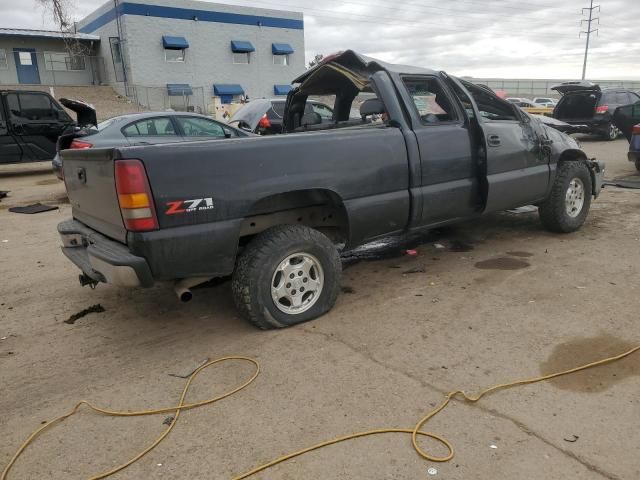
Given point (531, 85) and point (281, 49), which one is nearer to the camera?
point (281, 49)

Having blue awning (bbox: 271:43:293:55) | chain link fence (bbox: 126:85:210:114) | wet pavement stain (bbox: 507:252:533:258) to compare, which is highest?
blue awning (bbox: 271:43:293:55)

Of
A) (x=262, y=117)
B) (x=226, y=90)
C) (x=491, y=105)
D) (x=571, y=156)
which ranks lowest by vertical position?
(x=571, y=156)

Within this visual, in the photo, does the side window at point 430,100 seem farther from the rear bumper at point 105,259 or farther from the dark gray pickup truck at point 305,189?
the rear bumper at point 105,259

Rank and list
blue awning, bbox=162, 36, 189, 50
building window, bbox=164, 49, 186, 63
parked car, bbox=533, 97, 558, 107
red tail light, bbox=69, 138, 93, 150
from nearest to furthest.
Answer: red tail light, bbox=69, 138, 93, 150, blue awning, bbox=162, 36, 189, 50, building window, bbox=164, 49, 186, 63, parked car, bbox=533, 97, 558, 107

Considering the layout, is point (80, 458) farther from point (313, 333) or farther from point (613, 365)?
point (613, 365)

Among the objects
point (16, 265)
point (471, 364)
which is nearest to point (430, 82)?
point (471, 364)

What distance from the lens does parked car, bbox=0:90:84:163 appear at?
1132cm

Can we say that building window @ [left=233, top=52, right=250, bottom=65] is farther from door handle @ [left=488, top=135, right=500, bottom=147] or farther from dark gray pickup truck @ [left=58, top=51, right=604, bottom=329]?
door handle @ [left=488, top=135, right=500, bottom=147]

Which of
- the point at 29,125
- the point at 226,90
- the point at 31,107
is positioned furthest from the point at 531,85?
the point at 29,125

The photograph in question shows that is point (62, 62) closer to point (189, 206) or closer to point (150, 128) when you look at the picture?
point (150, 128)

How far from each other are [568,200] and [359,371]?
13.2 ft

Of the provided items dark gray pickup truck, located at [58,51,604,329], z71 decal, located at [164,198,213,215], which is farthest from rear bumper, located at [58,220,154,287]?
z71 decal, located at [164,198,213,215]

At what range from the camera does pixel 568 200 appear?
234 inches

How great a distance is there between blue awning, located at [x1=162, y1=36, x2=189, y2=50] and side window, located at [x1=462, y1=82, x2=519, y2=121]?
29.2 metres
